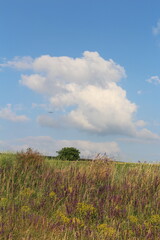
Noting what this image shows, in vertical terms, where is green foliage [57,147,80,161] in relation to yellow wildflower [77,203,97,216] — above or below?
above

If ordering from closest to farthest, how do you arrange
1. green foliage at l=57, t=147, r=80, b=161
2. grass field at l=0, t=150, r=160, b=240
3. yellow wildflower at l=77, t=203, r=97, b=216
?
grass field at l=0, t=150, r=160, b=240 < yellow wildflower at l=77, t=203, r=97, b=216 < green foliage at l=57, t=147, r=80, b=161

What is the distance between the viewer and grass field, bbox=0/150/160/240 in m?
5.94

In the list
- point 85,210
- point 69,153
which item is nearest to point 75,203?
point 85,210

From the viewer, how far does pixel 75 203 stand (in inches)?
338

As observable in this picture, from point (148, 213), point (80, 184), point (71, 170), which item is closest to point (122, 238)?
point (148, 213)

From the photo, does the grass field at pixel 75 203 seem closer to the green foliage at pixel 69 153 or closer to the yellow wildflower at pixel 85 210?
the yellow wildflower at pixel 85 210

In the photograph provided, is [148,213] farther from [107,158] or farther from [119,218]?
[107,158]

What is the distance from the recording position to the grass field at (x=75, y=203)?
5.94m

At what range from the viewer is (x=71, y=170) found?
12.7 metres

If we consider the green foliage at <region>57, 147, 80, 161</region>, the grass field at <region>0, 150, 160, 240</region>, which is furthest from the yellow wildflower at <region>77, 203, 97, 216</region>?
the green foliage at <region>57, 147, 80, 161</region>

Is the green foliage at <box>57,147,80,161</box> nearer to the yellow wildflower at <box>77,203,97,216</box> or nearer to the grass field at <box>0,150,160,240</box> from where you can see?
the grass field at <box>0,150,160,240</box>

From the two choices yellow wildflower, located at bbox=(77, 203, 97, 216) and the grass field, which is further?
yellow wildflower, located at bbox=(77, 203, 97, 216)

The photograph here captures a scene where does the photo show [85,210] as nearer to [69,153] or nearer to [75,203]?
[75,203]

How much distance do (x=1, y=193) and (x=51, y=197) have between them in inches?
73.7
